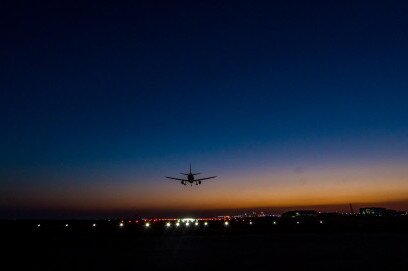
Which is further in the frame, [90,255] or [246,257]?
[90,255]

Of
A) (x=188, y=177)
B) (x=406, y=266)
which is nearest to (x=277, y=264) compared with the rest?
(x=406, y=266)

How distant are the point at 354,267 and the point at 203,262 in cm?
1449

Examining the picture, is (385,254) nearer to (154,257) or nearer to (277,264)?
(277,264)

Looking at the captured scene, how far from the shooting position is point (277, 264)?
3750 cm

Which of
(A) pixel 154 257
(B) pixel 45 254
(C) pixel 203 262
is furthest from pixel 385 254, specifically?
(B) pixel 45 254

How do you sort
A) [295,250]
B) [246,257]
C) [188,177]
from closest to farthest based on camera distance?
[246,257] < [295,250] < [188,177]

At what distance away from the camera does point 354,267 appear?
34812 millimetres

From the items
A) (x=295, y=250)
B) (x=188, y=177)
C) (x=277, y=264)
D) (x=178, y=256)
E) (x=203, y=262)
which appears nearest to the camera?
(x=277, y=264)

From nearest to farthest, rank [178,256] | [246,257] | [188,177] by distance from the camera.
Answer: [246,257] < [178,256] < [188,177]

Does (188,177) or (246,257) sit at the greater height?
(188,177)

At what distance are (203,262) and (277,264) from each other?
755 centimetres

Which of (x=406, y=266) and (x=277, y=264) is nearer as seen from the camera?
(x=406, y=266)

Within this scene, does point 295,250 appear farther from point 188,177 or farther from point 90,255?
point 188,177

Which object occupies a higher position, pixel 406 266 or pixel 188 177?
pixel 188 177
